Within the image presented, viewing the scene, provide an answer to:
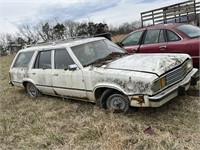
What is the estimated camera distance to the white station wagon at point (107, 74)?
4074 millimetres

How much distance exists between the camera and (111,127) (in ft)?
13.4

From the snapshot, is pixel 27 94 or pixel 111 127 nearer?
pixel 111 127

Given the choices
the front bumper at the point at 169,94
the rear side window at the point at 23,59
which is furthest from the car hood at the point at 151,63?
the rear side window at the point at 23,59

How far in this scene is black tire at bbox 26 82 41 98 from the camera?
21.5 ft

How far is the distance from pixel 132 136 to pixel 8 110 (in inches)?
137

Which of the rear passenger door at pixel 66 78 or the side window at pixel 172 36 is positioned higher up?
the side window at pixel 172 36

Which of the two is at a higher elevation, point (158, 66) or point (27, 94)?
point (158, 66)

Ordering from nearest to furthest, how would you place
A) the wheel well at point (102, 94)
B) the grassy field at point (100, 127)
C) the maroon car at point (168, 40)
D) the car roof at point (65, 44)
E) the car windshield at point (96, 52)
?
the grassy field at point (100, 127)
the wheel well at point (102, 94)
the car windshield at point (96, 52)
the car roof at point (65, 44)
the maroon car at point (168, 40)

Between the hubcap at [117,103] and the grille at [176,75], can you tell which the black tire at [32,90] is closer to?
the hubcap at [117,103]

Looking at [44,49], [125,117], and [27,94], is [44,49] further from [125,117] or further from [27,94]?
[125,117]

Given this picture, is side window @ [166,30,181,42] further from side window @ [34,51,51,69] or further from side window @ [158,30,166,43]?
side window @ [34,51,51,69]

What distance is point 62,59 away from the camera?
5426mm

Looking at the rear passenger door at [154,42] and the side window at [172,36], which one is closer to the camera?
the side window at [172,36]

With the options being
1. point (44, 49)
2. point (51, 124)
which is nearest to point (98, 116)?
point (51, 124)
